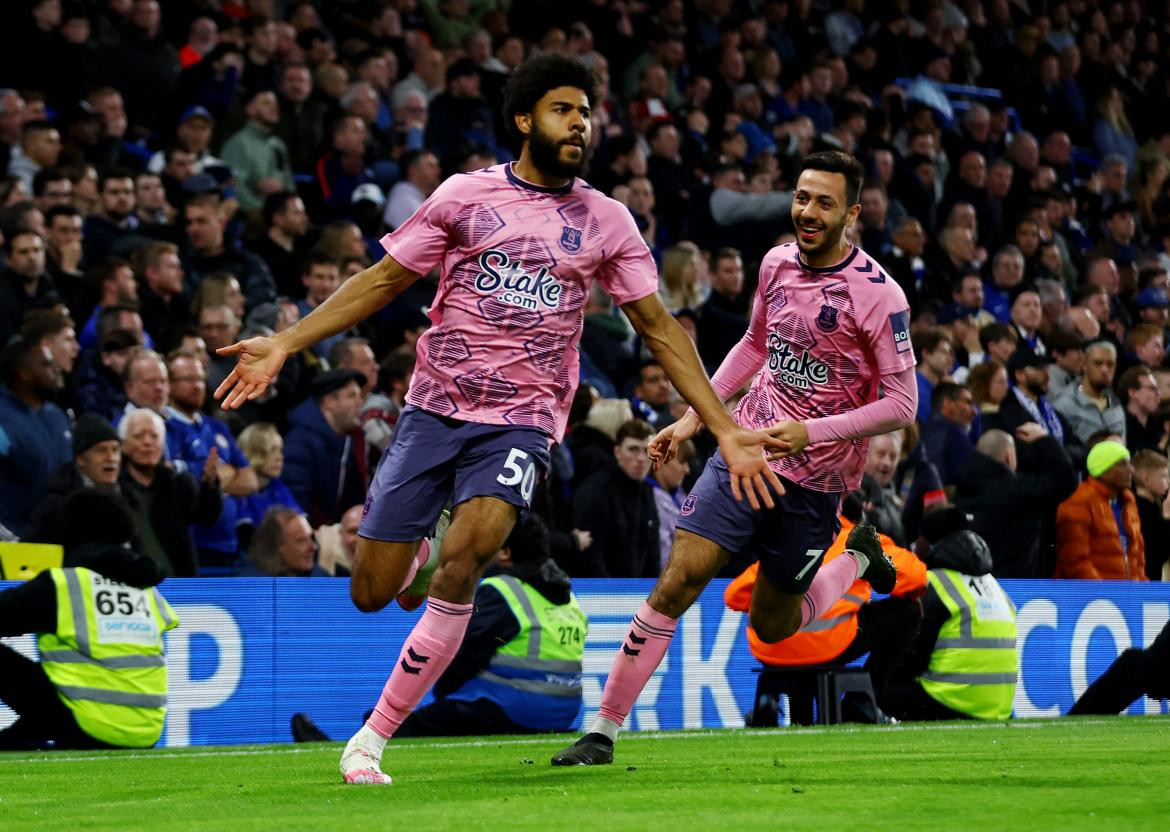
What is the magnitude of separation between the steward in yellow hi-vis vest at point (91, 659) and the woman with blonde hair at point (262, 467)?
2288 mm

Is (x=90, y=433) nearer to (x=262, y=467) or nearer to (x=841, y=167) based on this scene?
(x=262, y=467)

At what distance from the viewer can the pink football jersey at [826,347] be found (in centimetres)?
831

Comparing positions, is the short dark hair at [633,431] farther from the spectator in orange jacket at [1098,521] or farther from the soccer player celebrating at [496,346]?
the soccer player celebrating at [496,346]

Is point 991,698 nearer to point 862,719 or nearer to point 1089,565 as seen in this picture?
point 862,719

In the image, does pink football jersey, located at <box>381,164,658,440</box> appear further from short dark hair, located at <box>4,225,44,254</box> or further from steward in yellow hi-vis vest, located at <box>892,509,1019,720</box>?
short dark hair, located at <box>4,225,44,254</box>

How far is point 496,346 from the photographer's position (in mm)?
7227

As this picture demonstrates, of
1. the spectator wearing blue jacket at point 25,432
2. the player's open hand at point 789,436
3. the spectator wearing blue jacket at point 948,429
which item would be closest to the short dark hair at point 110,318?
the spectator wearing blue jacket at point 25,432

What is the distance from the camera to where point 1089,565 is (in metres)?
14.9

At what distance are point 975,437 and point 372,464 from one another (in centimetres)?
553

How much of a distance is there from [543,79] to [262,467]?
5753 mm

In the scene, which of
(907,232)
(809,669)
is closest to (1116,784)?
(809,669)

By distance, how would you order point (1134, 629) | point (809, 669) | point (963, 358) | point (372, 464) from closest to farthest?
point (809, 669)
point (372, 464)
point (1134, 629)
point (963, 358)

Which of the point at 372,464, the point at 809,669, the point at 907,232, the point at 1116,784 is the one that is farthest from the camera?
the point at 907,232

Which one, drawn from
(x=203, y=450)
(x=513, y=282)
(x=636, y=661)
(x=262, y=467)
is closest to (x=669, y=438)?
(x=636, y=661)
